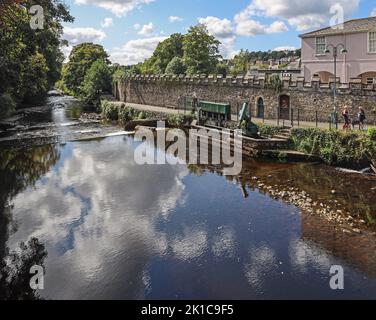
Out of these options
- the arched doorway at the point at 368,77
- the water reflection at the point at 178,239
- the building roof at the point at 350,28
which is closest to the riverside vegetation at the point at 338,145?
the water reflection at the point at 178,239

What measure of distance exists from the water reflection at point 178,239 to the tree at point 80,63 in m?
46.1

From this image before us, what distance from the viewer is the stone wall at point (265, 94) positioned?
2061cm

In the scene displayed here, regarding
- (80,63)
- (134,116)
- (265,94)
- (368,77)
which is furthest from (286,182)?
Answer: (80,63)

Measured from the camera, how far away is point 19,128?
2961 centimetres

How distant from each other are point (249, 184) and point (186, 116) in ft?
44.7

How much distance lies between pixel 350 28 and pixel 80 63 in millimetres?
45028

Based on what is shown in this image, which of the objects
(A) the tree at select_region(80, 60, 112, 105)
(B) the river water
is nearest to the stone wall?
(B) the river water

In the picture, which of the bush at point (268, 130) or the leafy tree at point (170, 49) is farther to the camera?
the leafy tree at point (170, 49)

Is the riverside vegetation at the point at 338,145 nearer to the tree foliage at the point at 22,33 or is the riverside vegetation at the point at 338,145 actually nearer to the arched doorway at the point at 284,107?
the arched doorway at the point at 284,107

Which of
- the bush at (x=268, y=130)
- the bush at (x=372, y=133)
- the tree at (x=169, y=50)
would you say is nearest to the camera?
the bush at (x=372, y=133)

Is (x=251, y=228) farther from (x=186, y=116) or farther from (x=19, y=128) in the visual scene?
(x=19, y=128)

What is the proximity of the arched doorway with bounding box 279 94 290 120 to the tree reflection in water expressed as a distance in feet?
44.2

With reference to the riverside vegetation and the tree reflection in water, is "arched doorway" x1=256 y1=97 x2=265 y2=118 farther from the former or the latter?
the tree reflection in water
